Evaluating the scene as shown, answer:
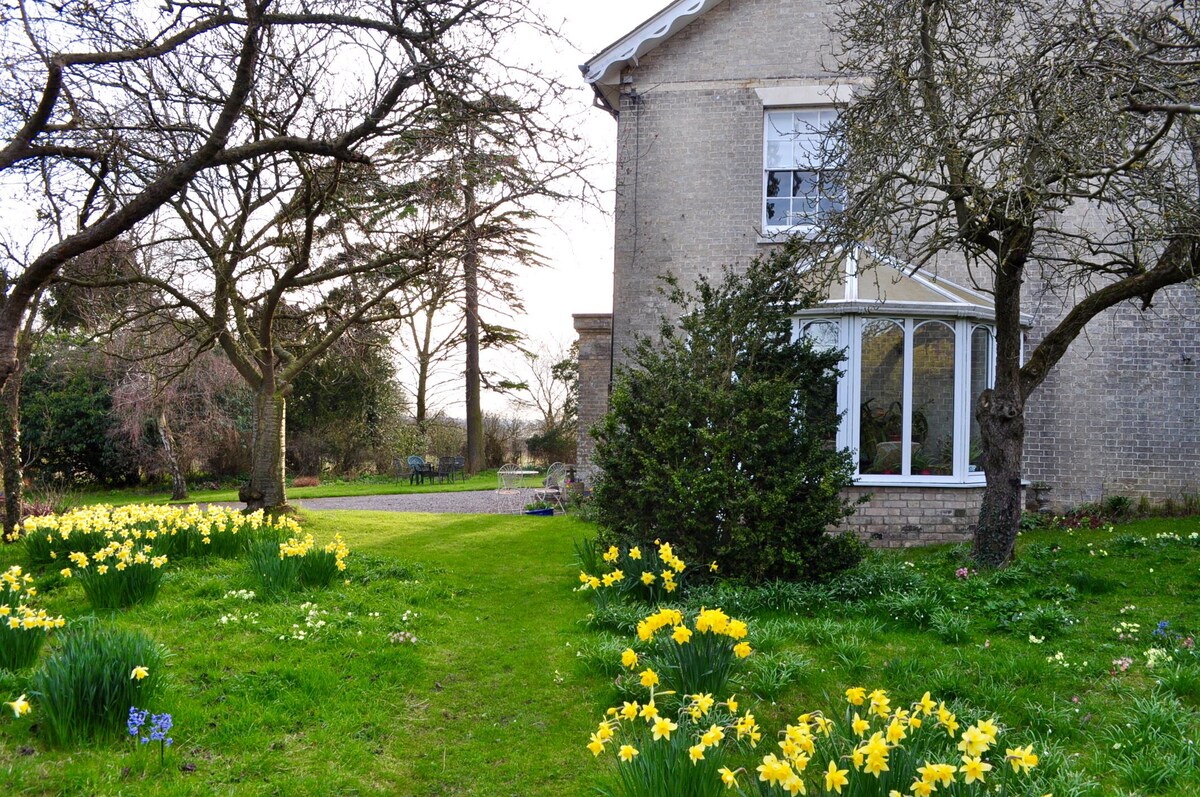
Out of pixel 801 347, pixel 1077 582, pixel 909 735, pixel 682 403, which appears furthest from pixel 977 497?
pixel 909 735

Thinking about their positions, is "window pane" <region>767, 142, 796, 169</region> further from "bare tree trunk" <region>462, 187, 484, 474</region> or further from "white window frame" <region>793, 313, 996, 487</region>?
"bare tree trunk" <region>462, 187, 484, 474</region>

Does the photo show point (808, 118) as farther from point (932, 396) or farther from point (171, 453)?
point (171, 453)

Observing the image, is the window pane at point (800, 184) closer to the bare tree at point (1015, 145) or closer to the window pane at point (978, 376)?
the window pane at point (978, 376)

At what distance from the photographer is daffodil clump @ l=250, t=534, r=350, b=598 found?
275 inches

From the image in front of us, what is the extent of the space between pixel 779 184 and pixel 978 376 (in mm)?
4371

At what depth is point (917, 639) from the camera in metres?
5.74

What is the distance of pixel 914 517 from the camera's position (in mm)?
10766

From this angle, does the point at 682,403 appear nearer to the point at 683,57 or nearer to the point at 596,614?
the point at 596,614

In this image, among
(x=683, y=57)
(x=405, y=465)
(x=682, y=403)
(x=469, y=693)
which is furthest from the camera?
(x=405, y=465)

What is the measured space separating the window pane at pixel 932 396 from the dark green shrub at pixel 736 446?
11.2 ft

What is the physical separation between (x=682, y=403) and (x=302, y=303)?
856cm

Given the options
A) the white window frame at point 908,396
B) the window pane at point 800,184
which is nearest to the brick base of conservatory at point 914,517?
the white window frame at point 908,396

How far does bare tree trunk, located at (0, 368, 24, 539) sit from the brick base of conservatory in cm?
1033

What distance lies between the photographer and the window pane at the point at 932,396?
1087 centimetres
